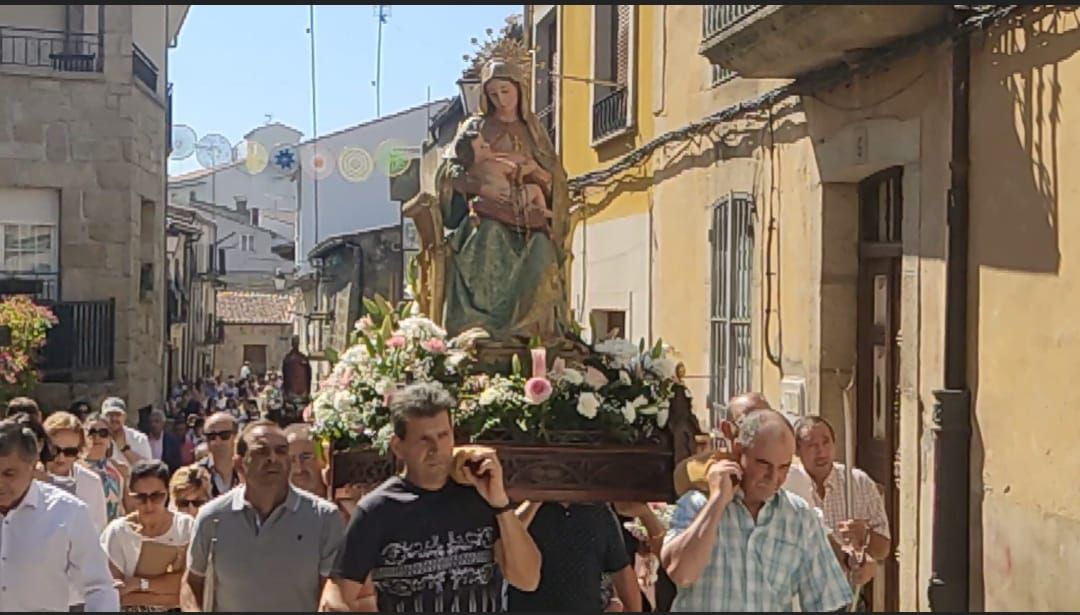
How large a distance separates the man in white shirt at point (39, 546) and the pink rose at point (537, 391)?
5.39 ft

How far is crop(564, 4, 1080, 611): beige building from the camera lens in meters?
6.00

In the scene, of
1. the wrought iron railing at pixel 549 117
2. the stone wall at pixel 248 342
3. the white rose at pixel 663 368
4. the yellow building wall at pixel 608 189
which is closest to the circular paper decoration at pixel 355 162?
the stone wall at pixel 248 342

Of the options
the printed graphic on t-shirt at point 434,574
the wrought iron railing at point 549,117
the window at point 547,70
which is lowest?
the printed graphic on t-shirt at point 434,574

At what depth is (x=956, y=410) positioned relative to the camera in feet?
22.0

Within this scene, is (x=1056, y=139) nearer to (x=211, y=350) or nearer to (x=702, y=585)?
(x=702, y=585)

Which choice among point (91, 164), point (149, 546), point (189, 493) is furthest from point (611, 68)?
point (149, 546)

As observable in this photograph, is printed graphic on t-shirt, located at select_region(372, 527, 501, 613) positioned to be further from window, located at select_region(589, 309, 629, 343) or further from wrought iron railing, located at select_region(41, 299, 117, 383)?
wrought iron railing, located at select_region(41, 299, 117, 383)

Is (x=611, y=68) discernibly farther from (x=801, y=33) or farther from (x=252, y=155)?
(x=252, y=155)

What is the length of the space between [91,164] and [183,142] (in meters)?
23.6

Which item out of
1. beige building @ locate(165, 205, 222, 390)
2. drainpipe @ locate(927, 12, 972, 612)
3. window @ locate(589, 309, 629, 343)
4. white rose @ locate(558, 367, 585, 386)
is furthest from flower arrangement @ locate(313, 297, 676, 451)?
beige building @ locate(165, 205, 222, 390)

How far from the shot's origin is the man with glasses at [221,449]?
6.76 m

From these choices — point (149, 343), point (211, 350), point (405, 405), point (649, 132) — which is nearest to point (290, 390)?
point (149, 343)

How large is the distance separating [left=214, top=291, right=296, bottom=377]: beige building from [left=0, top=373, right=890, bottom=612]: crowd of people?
35.7 metres

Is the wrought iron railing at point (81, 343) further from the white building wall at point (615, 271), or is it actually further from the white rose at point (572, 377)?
the white rose at point (572, 377)
